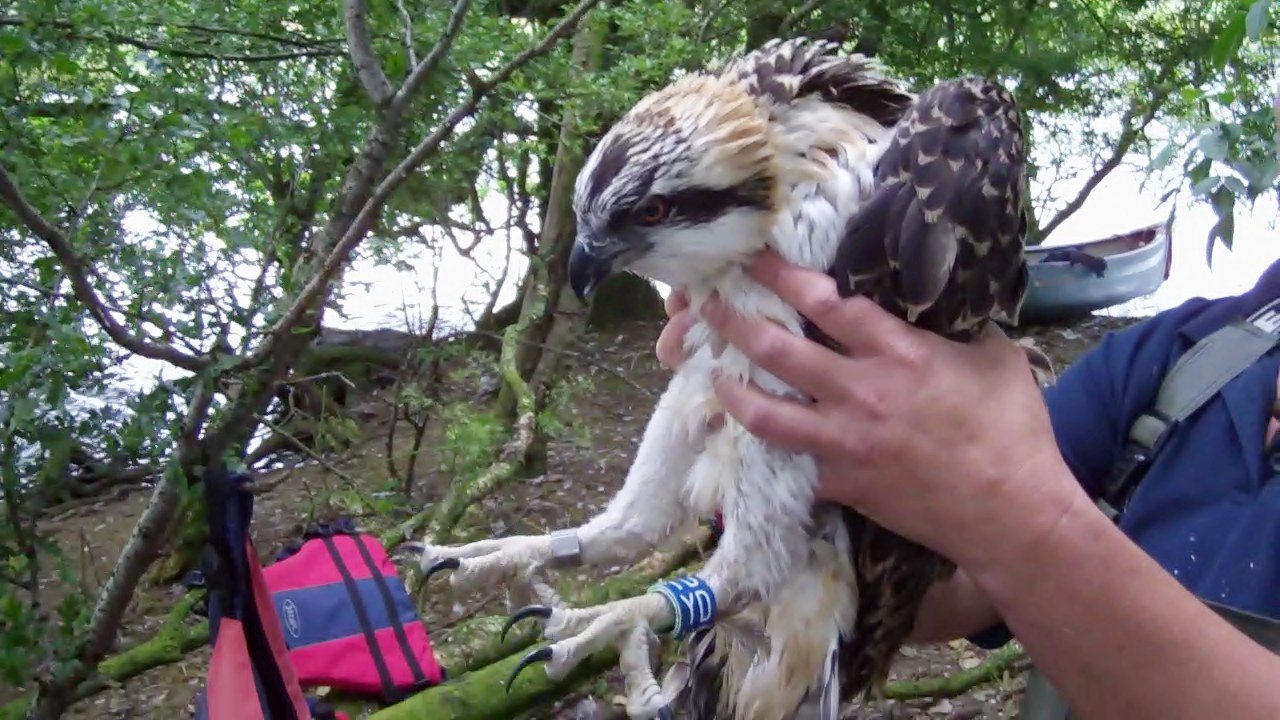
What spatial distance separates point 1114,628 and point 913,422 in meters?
0.34

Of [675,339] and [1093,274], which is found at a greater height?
[675,339]

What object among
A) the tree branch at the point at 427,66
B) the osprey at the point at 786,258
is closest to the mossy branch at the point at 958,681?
the osprey at the point at 786,258

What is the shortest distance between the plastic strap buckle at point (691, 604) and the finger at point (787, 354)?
1.58 ft

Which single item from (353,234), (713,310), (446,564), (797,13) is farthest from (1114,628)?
(797,13)

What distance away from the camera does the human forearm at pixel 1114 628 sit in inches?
46.9

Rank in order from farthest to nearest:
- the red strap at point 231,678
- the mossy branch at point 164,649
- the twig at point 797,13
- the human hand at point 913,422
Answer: the twig at point 797,13, the mossy branch at point 164,649, the red strap at point 231,678, the human hand at point 913,422

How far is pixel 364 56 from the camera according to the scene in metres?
2.41

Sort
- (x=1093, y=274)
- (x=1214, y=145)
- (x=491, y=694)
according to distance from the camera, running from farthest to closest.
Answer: (x=1093, y=274), (x=491, y=694), (x=1214, y=145)

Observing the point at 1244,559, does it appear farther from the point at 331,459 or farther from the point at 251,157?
the point at 331,459

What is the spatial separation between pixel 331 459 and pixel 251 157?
2.54m

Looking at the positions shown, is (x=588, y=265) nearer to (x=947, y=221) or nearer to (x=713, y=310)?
(x=713, y=310)

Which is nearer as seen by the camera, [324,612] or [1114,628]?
[1114,628]

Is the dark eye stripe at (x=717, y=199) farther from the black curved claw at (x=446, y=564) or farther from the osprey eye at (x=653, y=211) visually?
the black curved claw at (x=446, y=564)

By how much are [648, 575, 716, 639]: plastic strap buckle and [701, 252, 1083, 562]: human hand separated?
15.4 inches
